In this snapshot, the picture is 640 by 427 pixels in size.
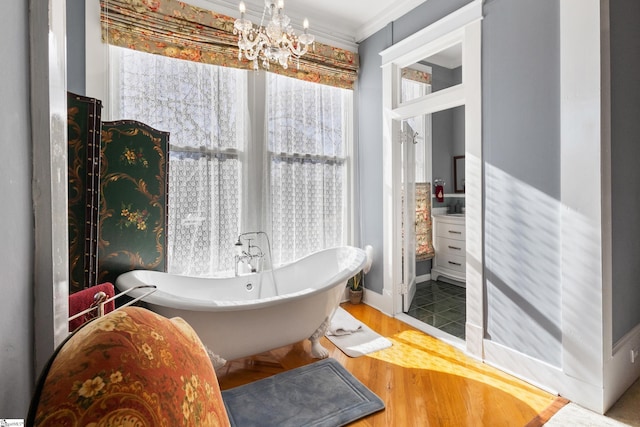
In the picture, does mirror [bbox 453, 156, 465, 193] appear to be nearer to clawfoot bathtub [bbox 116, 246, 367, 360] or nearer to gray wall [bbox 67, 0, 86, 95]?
clawfoot bathtub [bbox 116, 246, 367, 360]

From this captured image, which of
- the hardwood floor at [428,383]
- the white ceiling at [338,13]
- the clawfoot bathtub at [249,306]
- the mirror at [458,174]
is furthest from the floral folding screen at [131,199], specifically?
the mirror at [458,174]

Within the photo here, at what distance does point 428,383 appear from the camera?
1967mm

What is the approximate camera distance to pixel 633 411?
167cm

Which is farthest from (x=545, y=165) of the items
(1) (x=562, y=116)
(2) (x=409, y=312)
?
(2) (x=409, y=312)

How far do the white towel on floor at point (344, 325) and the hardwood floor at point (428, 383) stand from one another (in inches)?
7.7

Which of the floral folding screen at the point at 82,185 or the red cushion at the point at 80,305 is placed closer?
the red cushion at the point at 80,305

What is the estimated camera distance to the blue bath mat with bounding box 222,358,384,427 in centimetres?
165

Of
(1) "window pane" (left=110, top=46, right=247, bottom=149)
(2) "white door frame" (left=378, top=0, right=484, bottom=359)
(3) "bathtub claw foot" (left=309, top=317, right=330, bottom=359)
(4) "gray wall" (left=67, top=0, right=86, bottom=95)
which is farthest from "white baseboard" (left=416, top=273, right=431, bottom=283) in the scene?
(4) "gray wall" (left=67, top=0, right=86, bottom=95)

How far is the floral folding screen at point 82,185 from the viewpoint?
1256 millimetres

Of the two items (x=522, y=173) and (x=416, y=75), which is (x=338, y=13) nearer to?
(x=416, y=75)

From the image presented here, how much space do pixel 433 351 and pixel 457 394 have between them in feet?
1.73

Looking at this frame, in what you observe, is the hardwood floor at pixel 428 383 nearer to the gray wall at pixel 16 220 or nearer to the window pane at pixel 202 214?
the window pane at pixel 202 214

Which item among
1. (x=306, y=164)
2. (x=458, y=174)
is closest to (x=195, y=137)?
(x=306, y=164)

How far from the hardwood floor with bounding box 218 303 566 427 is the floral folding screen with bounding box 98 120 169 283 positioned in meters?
1.02
